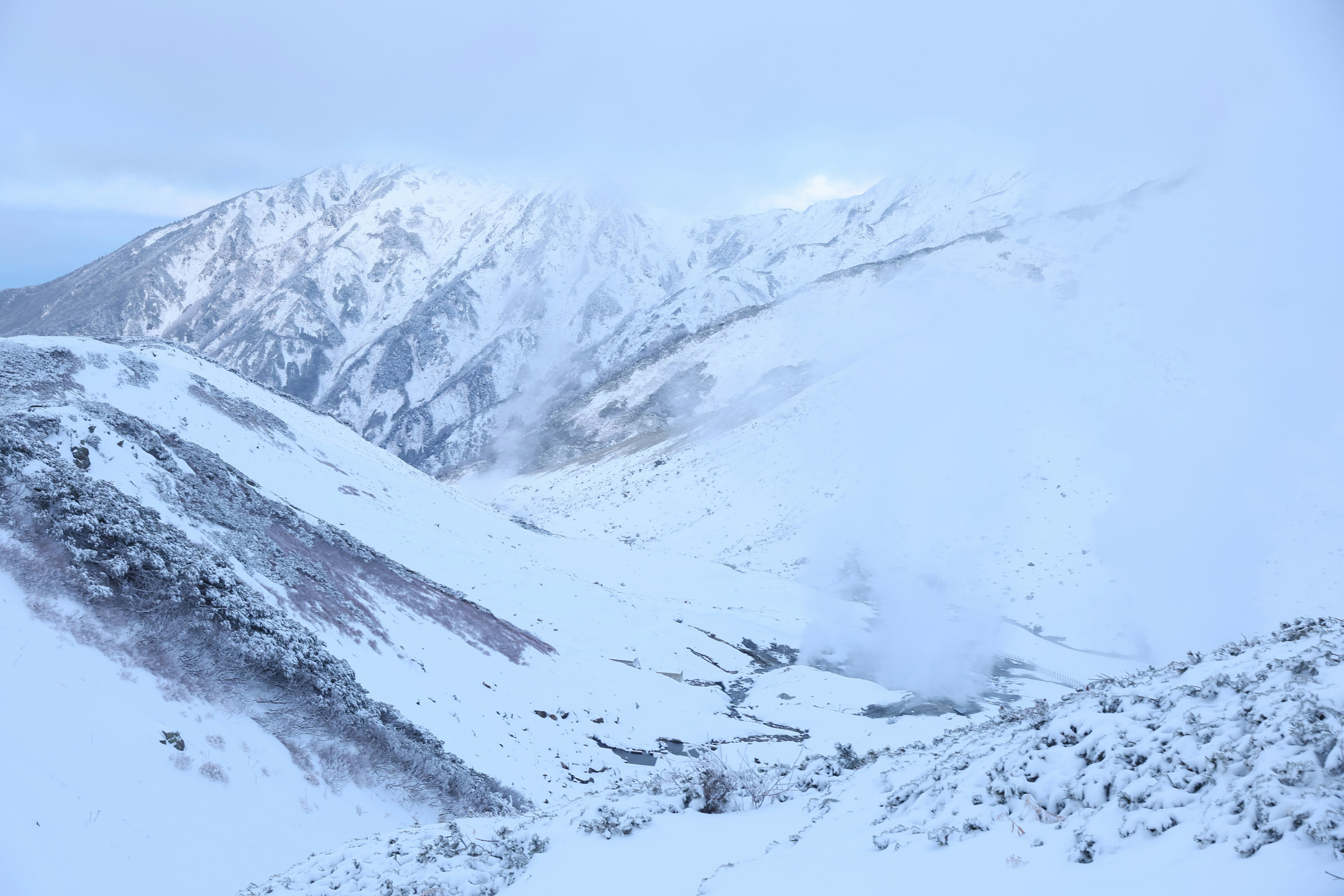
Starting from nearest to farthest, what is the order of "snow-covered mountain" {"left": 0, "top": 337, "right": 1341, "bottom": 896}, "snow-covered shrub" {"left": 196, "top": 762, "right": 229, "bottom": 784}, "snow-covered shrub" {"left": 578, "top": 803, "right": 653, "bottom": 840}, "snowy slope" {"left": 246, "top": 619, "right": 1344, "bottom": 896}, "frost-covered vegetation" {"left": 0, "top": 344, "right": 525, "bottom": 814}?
"snowy slope" {"left": 246, "top": 619, "right": 1344, "bottom": 896}
"snow-covered mountain" {"left": 0, "top": 337, "right": 1341, "bottom": 896}
"snow-covered shrub" {"left": 578, "top": 803, "right": 653, "bottom": 840}
"snow-covered shrub" {"left": 196, "top": 762, "right": 229, "bottom": 784}
"frost-covered vegetation" {"left": 0, "top": 344, "right": 525, "bottom": 814}

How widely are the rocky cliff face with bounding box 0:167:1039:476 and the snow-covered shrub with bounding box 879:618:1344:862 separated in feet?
350

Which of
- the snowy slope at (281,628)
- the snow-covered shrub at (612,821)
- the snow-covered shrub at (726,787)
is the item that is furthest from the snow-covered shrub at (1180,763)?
the snowy slope at (281,628)

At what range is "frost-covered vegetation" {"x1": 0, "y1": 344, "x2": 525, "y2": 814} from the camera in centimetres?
943

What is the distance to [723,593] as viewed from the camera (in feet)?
118

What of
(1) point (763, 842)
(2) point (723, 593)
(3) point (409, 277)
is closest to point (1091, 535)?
(2) point (723, 593)

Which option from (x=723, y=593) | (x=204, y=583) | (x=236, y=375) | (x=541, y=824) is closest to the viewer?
(x=541, y=824)

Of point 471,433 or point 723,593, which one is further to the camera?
point 471,433

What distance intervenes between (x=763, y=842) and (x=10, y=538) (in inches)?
409

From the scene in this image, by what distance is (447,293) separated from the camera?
167375 millimetres

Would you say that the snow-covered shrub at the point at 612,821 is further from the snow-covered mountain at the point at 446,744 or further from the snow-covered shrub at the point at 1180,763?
the snow-covered shrub at the point at 1180,763

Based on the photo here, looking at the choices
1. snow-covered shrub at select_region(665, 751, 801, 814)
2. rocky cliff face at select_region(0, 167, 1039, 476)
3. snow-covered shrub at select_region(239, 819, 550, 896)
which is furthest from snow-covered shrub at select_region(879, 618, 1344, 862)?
rocky cliff face at select_region(0, 167, 1039, 476)

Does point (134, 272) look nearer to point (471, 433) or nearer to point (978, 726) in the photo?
point (471, 433)

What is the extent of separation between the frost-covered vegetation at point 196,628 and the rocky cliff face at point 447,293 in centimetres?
10022

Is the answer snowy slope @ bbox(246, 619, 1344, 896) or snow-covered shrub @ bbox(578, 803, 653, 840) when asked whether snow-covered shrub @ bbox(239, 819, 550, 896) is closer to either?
snowy slope @ bbox(246, 619, 1344, 896)
